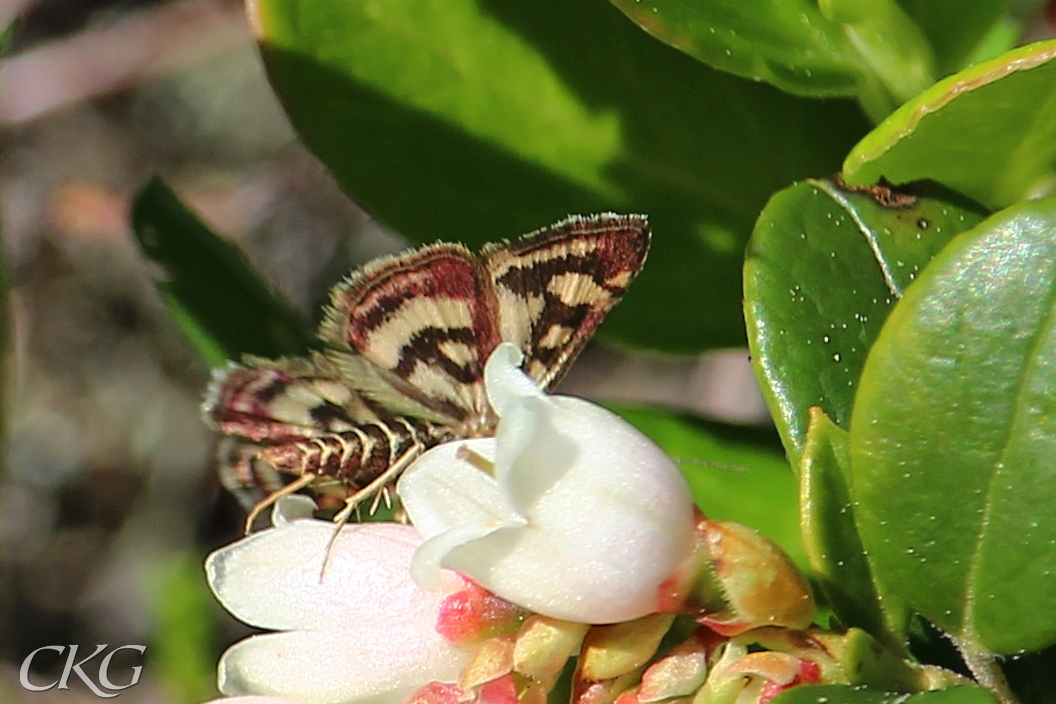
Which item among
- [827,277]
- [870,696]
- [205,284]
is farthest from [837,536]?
[205,284]

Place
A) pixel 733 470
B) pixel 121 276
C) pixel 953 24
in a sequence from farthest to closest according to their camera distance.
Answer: pixel 121 276, pixel 733 470, pixel 953 24

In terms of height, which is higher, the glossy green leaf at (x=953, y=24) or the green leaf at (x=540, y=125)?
the glossy green leaf at (x=953, y=24)

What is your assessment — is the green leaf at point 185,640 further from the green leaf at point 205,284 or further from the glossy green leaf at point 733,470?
the glossy green leaf at point 733,470

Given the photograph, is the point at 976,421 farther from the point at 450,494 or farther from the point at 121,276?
the point at 121,276

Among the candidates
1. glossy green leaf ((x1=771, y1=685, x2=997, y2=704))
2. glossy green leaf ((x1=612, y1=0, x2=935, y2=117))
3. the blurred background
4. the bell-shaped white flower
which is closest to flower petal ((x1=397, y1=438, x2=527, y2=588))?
the bell-shaped white flower

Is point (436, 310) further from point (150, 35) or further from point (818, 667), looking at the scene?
point (150, 35)

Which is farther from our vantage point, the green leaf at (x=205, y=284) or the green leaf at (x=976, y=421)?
the green leaf at (x=205, y=284)

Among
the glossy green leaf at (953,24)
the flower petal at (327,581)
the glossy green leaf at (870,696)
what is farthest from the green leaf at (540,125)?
the glossy green leaf at (870,696)
